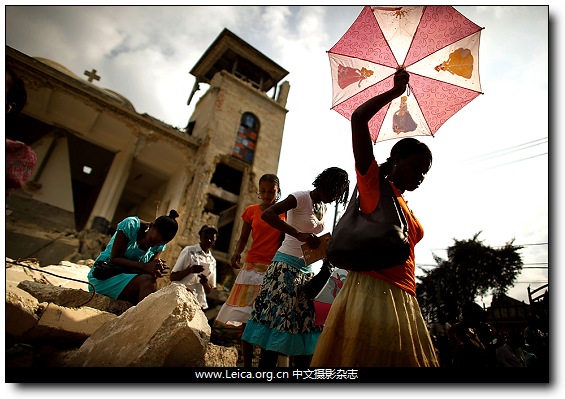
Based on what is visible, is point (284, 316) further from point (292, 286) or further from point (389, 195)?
point (389, 195)

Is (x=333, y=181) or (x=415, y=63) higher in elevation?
(x=415, y=63)

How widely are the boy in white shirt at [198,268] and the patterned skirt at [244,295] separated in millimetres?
1048

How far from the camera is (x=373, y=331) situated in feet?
4.22

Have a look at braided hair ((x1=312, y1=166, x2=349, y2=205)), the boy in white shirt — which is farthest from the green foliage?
braided hair ((x1=312, y1=166, x2=349, y2=205))

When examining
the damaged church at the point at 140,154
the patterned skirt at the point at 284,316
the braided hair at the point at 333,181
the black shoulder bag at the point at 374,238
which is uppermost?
the damaged church at the point at 140,154

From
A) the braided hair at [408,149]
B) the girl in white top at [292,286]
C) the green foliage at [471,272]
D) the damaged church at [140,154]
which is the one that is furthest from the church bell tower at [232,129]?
the green foliage at [471,272]

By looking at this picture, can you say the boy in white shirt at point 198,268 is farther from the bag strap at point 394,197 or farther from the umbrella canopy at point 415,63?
the bag strap at point 394,197

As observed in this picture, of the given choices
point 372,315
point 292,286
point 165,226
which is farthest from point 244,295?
point 372,315

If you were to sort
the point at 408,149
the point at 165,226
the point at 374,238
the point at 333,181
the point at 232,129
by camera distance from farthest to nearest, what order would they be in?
1. the point at 232,129
2. the point at 165,226
3. the point at 333,181
4. the point at 408,149
5. the point at 374,238

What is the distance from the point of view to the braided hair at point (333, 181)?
85.8 inches

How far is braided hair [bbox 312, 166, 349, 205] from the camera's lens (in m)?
2.18

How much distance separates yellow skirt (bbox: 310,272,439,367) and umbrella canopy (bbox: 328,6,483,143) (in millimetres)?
1396

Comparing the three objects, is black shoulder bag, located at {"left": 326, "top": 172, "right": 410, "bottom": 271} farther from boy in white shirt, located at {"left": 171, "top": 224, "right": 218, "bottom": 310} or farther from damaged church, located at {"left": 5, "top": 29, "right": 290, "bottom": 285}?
damaged church, located at {"left": 5, "top": 29, "right": 290, "bottom": 285}

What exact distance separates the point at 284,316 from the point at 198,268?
1.84 metres
